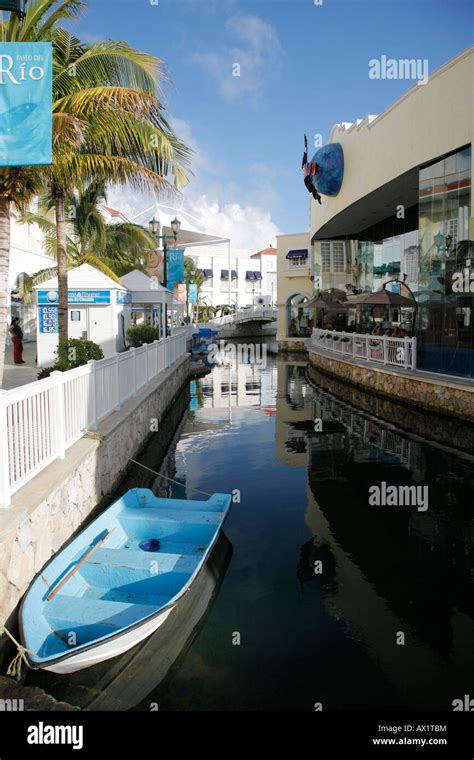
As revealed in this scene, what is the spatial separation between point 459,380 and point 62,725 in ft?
42.5

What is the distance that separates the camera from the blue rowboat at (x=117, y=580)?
14.1ft

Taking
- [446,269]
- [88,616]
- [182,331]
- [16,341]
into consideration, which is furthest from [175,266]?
[88,616]

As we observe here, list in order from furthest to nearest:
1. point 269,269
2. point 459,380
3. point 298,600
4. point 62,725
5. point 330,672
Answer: point 269,269, point 459,380, point 298,600, point 330,672, point 62,725

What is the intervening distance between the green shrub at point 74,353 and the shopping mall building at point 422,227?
8.89 meters

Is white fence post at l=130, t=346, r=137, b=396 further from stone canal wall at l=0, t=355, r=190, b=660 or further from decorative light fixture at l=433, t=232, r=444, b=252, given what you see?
decorative light fixture at l=433, t=232, r=444, b=252

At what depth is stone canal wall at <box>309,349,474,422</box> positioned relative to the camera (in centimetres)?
1400

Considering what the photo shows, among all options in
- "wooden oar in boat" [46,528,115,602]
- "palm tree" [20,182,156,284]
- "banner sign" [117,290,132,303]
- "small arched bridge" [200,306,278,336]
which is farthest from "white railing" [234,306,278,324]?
"wooden oar in boat" [46,528,115,602]

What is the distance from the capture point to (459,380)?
14.6 meters

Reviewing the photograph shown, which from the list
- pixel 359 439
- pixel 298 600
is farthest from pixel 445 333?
pixel 298 600

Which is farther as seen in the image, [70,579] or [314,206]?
[314,206]

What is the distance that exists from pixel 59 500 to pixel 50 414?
1043 millimetres

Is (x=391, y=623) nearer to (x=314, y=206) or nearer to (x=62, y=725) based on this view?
(x=62, y=725)

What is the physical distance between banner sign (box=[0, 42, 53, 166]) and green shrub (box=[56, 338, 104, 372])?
643cm
